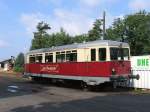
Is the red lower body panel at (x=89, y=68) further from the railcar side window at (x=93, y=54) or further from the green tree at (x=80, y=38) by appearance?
the green tree at (x=80, y=38)

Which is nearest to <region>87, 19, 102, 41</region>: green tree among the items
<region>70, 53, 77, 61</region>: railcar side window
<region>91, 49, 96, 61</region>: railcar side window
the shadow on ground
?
<region>70, 53, 77, 61</region>: railcar side window

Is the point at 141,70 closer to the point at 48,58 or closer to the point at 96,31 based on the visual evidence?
the point at 48,58

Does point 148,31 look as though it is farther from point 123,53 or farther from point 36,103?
point 36,103

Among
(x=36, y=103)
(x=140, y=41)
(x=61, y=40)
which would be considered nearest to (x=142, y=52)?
(x=140, y=41)

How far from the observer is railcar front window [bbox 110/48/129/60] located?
25969 mm

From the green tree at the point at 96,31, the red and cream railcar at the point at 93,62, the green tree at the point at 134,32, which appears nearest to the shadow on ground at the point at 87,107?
the red and cream railcar at the point at 93,62

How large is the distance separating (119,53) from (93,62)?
1729 millimetres

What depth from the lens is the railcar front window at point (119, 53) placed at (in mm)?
25969

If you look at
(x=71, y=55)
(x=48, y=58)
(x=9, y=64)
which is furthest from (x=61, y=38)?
(x=71, y=55)

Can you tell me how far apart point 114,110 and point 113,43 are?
10485mm

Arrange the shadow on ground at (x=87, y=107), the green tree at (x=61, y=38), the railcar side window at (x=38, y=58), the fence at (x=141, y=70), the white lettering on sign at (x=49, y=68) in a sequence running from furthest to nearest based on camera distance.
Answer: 1. the green tree at (x=61, y=38)
2. the railcar side window at (x=38, y=58)
3. the white lettering on sign at (x=49, y=68)
4. the fence at (x=141, y=70)
5. the shadow on ground at (x=87, y=107)

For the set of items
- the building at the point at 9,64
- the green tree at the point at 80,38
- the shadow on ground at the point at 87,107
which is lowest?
the shadow on ground at the point at 87,107

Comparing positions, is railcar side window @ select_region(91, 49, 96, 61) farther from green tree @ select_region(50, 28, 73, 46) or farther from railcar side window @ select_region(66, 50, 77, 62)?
green tree @ select_region(50, 28, 73, 46)

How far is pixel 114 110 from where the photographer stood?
1619 cm
